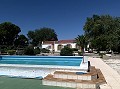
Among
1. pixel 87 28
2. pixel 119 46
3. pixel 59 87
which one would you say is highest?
pixel 87 28

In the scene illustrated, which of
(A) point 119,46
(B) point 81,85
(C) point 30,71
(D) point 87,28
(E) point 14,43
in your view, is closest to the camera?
(B) point 81,85

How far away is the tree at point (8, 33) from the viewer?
5431 cm

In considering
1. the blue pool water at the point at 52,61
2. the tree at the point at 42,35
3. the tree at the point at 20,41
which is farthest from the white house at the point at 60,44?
the tree at the point at 42,35

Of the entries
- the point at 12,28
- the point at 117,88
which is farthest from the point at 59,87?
the point at 12,28

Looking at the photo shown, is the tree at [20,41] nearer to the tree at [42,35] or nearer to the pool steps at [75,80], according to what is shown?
the tree at [42,35]

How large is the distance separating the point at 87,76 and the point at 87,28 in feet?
122

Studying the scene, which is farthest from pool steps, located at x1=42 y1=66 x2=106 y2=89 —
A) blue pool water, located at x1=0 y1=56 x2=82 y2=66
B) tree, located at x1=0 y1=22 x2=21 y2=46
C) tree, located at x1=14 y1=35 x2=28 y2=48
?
tree, located at x1=14 y1=35 x2=28 y2=48

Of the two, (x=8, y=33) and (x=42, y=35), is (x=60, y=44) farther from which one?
(x=42, y=35)

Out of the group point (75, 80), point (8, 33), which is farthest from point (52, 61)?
point (8, 33)

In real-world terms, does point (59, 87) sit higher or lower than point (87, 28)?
lower

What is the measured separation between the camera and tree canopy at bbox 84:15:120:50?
3336 cm

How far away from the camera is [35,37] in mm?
88938

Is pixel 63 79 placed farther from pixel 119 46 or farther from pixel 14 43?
pixel 14 43

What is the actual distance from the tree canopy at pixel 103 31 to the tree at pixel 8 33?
71.4 feet
